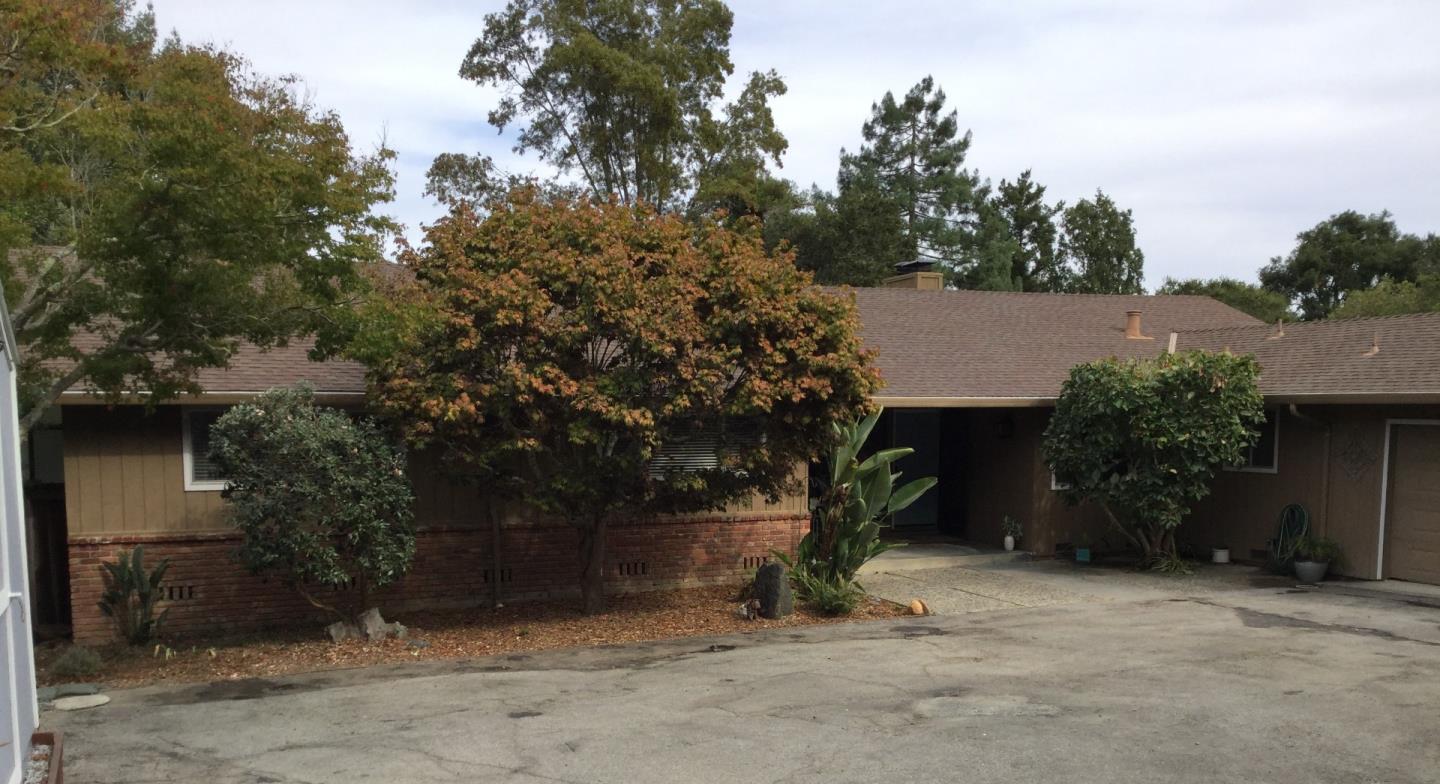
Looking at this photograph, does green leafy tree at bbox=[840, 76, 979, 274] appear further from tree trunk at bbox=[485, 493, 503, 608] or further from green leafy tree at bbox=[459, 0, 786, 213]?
tree trunk at bbox=[485, 493, 503, 608]

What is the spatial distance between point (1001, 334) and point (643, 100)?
47.2 ft

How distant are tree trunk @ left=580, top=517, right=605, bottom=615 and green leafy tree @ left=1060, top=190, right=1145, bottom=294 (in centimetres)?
3864

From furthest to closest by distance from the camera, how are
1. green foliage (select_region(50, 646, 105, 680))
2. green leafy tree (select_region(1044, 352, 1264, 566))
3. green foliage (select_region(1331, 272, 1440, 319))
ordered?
green foliage (select_region(1331, 272, 1440, 319)) < green leafy tree (select_region(1044, 352, 1264, 566)) < green foliage (select_region(50, 646, 105, 680))

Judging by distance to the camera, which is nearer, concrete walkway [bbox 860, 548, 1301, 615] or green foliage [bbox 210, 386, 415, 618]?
green foliage [bbox 210, 386, 415, 618]

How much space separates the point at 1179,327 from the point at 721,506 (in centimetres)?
1263

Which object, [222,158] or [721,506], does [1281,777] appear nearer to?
[721,506]

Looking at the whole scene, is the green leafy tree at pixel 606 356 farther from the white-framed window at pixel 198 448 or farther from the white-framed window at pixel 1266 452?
the white-framed window at pixel 1266 452

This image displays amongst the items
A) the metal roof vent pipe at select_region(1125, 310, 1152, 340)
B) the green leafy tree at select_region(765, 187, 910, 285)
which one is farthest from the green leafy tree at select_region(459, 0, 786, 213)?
the metal roof vent pipe at select_region(1125, 310, 1152, 340)

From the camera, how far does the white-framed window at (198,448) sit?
10.8 metres

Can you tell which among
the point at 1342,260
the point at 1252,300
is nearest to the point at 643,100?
the point at 1252,300

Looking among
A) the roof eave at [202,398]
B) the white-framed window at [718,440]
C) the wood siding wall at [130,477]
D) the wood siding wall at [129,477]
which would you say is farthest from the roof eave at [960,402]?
the wood siding wall at [129,477]

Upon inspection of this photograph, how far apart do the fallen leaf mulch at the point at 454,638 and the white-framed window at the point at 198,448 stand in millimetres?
1587

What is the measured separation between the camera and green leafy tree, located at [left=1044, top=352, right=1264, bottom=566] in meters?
13.5

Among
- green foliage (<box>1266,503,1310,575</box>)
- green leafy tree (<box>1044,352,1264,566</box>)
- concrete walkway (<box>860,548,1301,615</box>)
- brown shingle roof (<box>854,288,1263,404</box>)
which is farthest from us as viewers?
brown shingle roof (<box>854,288,1263,404</box>)
